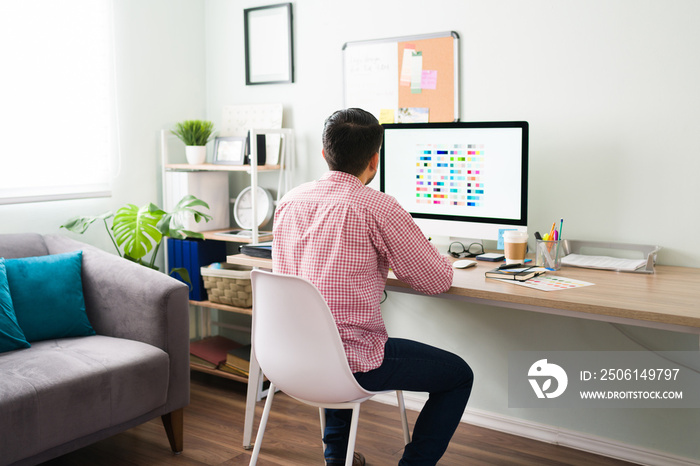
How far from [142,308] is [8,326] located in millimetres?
446

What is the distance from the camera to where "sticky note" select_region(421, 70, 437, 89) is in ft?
8.92

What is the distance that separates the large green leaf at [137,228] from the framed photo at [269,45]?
896 mm

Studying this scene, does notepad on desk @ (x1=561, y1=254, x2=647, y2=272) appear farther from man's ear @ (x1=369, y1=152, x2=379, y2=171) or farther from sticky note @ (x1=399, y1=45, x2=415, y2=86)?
sticky note @ (x1=399, y1=45, x2=415, y2=86)

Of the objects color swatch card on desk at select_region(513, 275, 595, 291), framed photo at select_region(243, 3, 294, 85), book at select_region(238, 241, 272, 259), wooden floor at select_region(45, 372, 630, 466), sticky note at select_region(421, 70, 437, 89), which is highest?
framed photo at select_region(243, 3, 294, 85)

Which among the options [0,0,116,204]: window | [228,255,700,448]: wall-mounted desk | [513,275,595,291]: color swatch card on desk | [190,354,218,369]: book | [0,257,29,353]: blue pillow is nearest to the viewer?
[228,255,700,448]: wall-mounted desk

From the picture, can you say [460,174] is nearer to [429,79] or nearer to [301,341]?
[429,79]

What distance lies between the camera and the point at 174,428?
2453mm

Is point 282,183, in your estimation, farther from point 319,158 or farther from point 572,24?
point 572,24

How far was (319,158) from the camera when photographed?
3.14 metres

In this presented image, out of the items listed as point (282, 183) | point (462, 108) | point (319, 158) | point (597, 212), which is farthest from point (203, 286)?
point (597, 212)

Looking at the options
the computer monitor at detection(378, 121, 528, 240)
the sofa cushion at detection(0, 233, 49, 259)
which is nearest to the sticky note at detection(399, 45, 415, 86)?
the computer monitor at detection(378, 121, 528, 240)

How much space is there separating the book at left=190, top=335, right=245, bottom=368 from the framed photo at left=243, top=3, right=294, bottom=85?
1.33 metres

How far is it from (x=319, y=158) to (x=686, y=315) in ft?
6.21

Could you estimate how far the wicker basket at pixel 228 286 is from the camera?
119 inches
